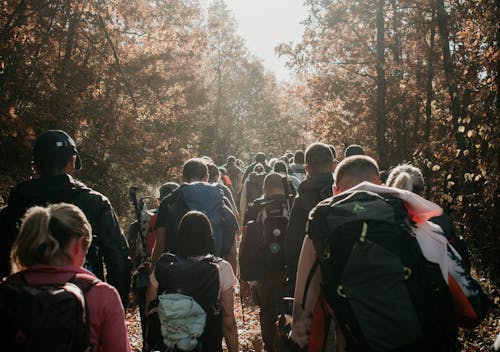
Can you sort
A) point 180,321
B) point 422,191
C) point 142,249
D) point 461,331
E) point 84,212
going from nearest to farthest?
point 84,212 → point 180,321 → point 422,191 → point 142,249 → point 461,331

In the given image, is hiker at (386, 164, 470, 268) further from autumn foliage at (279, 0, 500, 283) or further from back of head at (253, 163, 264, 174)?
back of head at (253, 163, 264, 174)

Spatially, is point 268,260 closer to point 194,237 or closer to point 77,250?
point 194,237

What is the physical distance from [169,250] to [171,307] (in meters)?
1.76

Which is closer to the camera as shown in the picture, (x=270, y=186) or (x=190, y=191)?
(x=190, y=191)

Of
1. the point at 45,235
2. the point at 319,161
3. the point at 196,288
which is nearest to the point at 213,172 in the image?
the point at 319,161

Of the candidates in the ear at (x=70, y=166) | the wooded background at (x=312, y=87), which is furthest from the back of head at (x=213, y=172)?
the ear at (x=70, y=166)

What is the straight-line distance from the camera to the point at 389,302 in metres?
2.64

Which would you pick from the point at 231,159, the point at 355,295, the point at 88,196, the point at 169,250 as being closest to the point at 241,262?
the point at 169,250

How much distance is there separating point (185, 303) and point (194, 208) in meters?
1.88

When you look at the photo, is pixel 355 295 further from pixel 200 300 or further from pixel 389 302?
pixel 200 300

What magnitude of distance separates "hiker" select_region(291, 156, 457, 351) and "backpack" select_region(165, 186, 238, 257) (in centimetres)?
334

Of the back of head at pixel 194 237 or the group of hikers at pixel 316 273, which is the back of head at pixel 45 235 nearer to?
the group of hikers at pixel 316 273

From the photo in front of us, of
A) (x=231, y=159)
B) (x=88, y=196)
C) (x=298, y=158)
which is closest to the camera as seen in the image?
(x=88, y=196)

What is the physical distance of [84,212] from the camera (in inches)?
157
